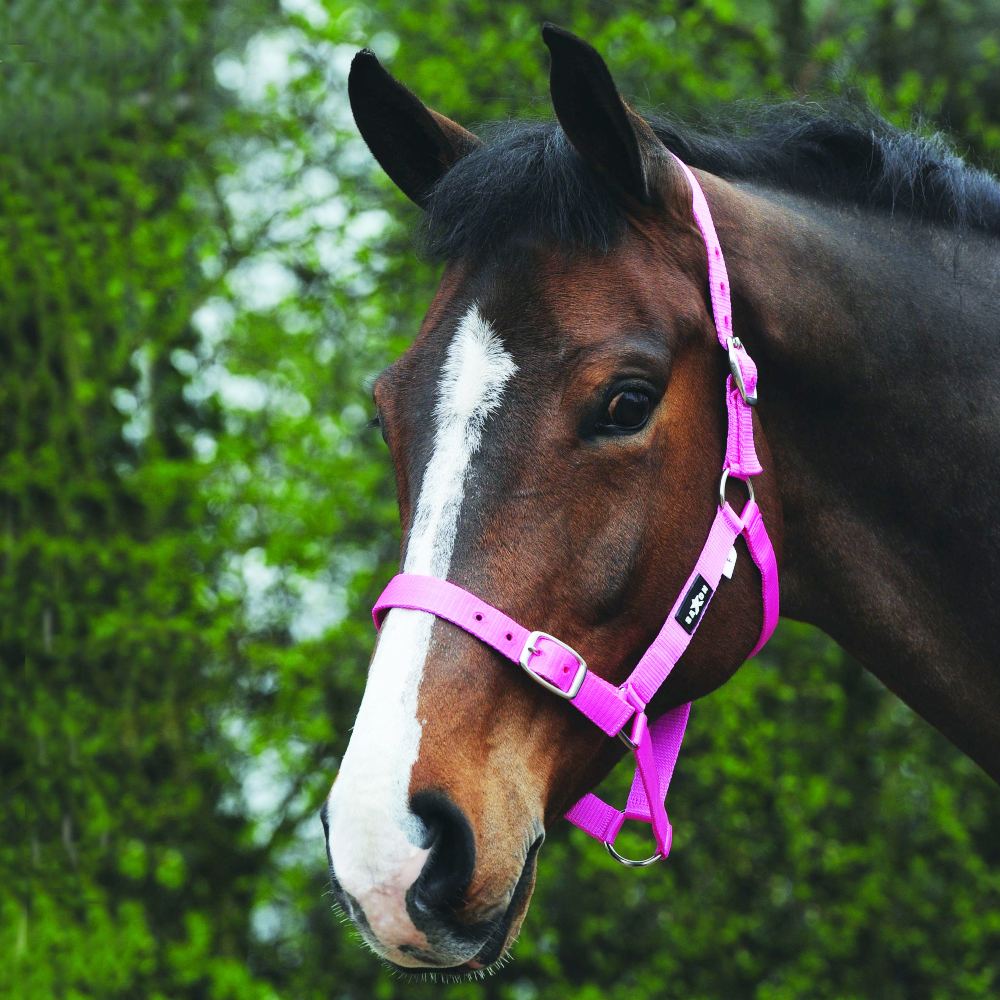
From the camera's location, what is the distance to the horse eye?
Answer: 6.73 ft

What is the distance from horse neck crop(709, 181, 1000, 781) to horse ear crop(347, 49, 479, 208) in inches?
24.5

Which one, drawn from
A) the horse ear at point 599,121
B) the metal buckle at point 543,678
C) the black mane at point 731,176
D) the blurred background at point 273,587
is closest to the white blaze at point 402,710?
the metal buckle at point 543,678

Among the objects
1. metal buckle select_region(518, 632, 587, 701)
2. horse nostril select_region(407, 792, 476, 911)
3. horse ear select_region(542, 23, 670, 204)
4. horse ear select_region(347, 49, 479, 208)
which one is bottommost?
horse nostril select_region(407, 792, 476, 911)

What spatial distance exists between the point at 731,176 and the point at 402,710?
1.48 metres

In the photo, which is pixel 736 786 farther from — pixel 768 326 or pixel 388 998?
pixel 768 326

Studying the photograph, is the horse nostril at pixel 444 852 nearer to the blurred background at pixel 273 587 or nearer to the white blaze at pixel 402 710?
the white blaze at pixel 402 710

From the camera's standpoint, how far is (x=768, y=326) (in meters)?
2.29

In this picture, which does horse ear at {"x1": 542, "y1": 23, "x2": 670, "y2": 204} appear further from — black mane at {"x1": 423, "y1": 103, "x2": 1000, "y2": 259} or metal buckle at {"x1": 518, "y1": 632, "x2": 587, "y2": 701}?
metal buckle at {"x1": 518, "y1": 632, "x2": 587, "y2": 701}

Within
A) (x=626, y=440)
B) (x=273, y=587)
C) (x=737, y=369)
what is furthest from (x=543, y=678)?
(x=273, y=587)

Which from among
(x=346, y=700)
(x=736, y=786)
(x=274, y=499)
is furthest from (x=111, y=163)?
(x=736, y=786)

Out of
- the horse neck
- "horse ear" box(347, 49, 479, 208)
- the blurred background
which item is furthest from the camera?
the blurred background

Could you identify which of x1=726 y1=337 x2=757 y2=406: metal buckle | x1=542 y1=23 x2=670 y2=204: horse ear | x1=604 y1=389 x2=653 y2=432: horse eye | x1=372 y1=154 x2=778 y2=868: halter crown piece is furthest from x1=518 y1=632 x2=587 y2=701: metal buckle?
x1=542 y1=23 x2=670 y2=204: horse ear

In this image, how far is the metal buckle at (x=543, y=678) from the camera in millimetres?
1925

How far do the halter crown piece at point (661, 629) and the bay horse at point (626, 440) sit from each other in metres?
0.03
